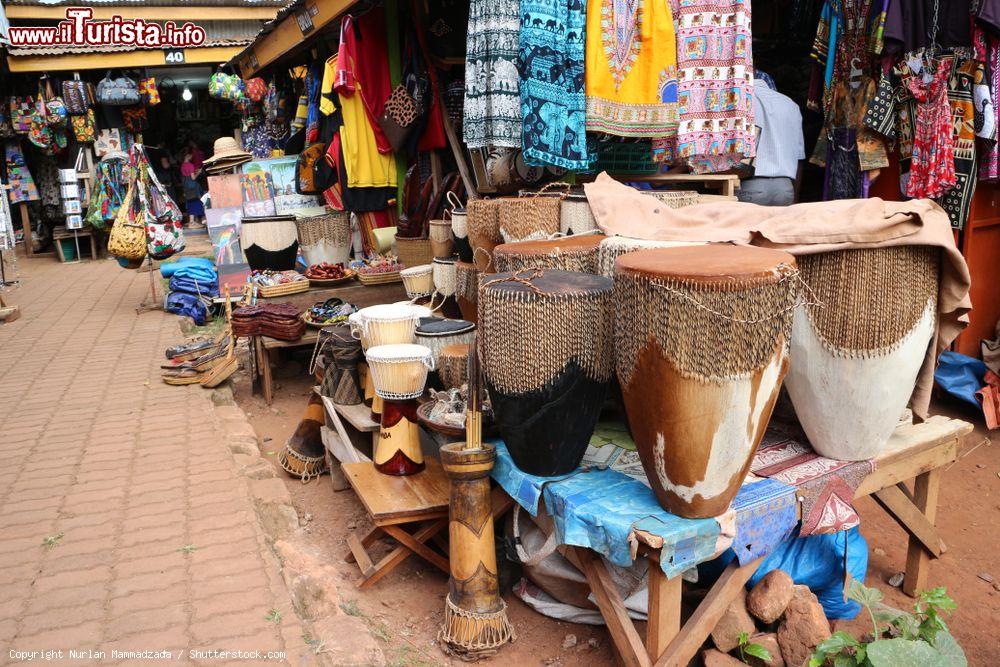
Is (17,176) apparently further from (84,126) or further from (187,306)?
(187,306)

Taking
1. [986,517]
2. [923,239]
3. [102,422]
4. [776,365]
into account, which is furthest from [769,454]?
[102,422]

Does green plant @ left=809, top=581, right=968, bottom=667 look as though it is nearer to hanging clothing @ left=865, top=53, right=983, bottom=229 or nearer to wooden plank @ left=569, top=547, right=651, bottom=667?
wooden plank @ left=569, top=547, right=651, bottom=667

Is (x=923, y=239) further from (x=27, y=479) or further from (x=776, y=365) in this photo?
(x=27, y=479)

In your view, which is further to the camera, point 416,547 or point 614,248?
point 416,547

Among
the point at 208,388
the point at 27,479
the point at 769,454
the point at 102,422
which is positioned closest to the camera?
the point at 769,454

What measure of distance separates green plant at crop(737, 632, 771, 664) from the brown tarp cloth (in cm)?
110

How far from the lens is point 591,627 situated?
282 centimetres

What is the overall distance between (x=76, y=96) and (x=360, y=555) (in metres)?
10.9

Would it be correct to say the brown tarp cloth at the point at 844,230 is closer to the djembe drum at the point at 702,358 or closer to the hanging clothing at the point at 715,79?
the djembe drum at the point at 702,358

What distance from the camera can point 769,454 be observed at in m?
2.70

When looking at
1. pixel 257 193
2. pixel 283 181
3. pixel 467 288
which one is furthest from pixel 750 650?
pixel 283 181

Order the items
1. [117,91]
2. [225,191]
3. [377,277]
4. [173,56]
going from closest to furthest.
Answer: [377,277]
[225,191]
[117,91]
[173,56]

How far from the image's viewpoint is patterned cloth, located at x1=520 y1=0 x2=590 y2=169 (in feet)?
12.3

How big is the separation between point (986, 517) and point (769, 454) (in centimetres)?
178
